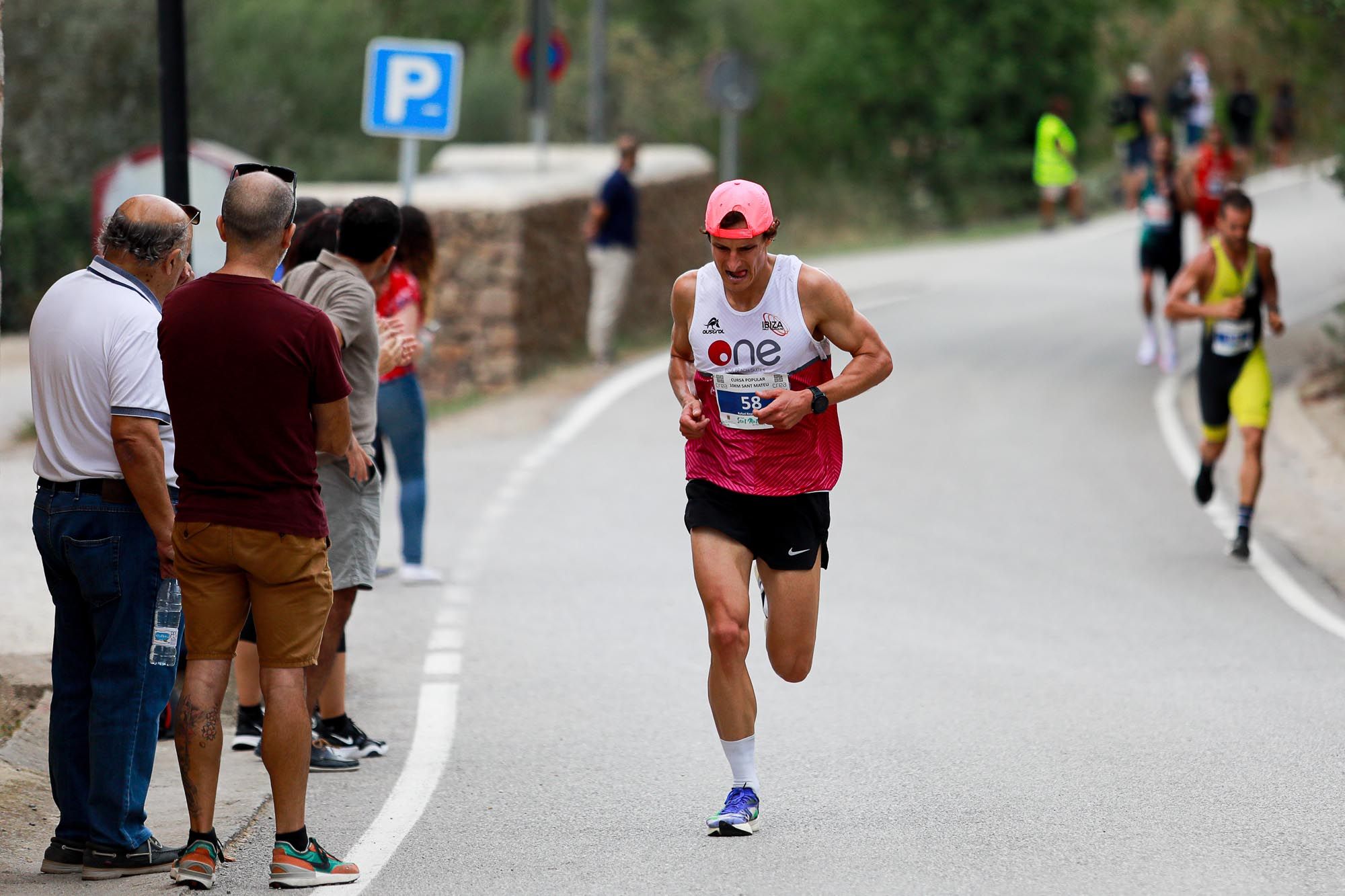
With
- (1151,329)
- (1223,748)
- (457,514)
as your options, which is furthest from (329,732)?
(1151,329)

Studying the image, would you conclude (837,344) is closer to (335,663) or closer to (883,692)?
(335,663)

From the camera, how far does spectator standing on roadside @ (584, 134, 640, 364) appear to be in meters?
18.1

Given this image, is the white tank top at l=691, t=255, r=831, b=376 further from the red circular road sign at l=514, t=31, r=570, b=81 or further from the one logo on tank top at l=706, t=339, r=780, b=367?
the red circular road sign at l=514, t=31, r=570, b=81

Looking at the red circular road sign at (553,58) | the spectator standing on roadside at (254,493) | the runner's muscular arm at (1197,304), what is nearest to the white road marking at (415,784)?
the spectator standing on roadside at (254,493)

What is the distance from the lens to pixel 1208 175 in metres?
19.8

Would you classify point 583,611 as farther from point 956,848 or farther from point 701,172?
point 701,172

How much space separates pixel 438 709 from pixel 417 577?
2584 mm

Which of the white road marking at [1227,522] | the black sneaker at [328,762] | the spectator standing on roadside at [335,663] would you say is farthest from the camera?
the white road marking at [1227,522]

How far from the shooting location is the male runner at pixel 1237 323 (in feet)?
36.5

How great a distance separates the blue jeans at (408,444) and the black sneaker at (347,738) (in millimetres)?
2282

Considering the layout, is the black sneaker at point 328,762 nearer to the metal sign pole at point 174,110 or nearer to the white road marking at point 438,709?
the white road marking at point 438,709

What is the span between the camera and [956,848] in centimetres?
589

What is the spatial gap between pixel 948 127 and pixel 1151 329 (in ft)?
69.7

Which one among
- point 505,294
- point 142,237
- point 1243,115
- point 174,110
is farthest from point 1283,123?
point 142,237
